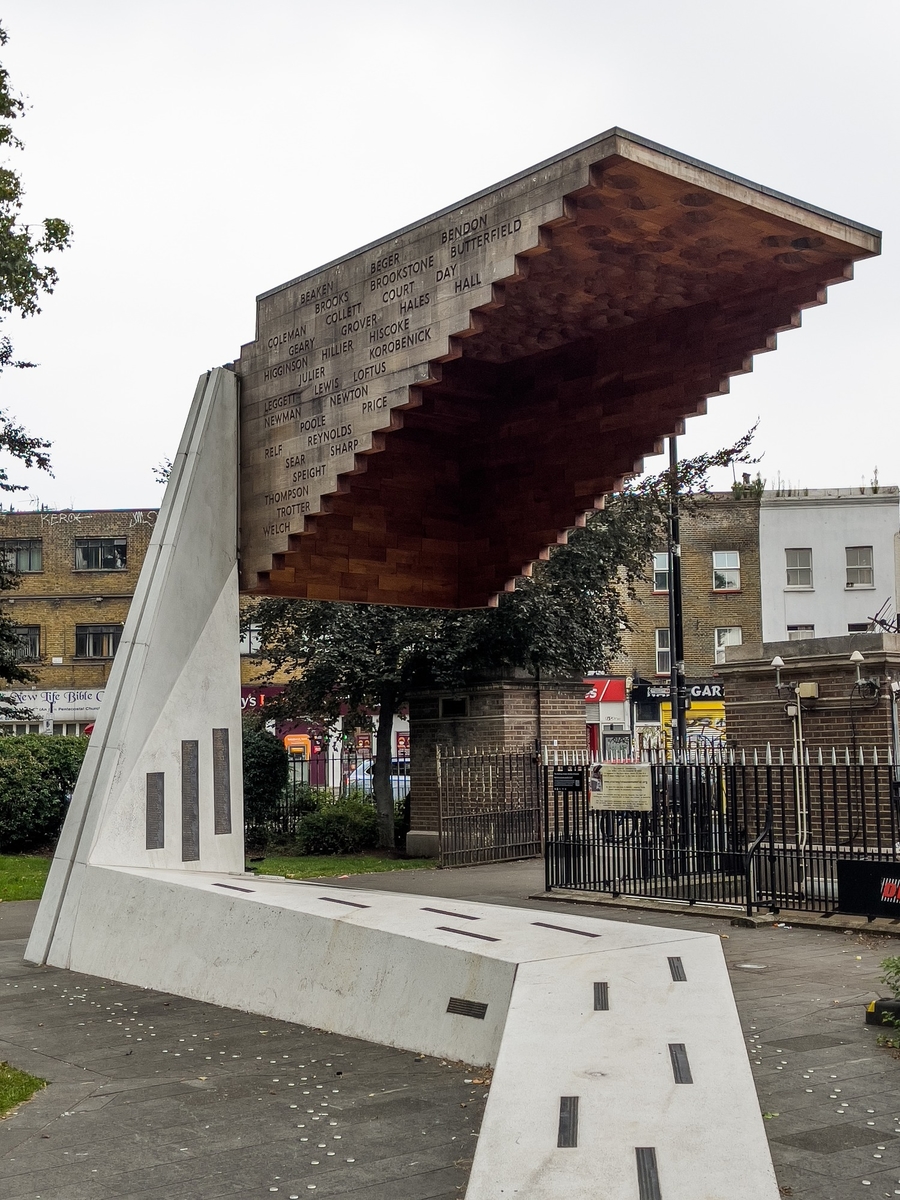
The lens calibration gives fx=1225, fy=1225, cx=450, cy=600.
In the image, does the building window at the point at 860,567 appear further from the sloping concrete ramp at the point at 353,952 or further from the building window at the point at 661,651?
the sloping concrete ramp at the point at 353,952

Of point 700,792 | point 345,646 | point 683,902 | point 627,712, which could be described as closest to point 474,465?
point 700,792

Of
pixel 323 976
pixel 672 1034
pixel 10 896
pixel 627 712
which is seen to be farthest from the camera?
pixel 627 712

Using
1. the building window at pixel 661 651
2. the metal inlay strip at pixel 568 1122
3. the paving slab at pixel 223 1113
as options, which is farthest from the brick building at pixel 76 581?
the metal inlay strip at pixel 568 1122

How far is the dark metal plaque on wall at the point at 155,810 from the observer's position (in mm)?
11688

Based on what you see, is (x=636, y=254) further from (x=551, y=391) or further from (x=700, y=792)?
(x=700, y=792)

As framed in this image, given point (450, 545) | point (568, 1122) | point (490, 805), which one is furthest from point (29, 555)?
point (568, 1122)

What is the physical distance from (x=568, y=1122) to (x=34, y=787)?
2038 cm

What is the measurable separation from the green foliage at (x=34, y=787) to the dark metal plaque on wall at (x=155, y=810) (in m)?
12.5

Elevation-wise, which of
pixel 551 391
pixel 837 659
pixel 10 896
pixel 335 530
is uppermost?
pixel 551 391

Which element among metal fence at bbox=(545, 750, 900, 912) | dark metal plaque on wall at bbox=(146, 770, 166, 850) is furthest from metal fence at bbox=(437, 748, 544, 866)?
dark metal plaque on wall at bbox=(146, 770, 166, 850)

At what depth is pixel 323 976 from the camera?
28.0ft

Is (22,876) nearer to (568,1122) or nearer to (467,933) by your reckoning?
(467,933)

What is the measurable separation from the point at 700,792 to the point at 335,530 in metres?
5.23

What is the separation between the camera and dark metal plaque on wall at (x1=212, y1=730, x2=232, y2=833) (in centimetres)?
1234
